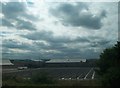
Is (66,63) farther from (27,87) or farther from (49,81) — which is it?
(27,87)

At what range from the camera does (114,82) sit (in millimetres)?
20156

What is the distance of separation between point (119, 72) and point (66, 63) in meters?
75.6

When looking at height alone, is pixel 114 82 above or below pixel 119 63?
below

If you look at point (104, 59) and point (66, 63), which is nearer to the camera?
point (104, 59)

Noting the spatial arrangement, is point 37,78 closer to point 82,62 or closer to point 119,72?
point 119,72

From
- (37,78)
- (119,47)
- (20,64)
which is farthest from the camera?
(20,64)

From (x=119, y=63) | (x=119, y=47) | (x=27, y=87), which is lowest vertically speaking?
(x=27, y=87)

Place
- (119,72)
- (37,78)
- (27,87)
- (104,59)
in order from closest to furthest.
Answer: (119,72) < (27,87) < (104,59) < (37,78)

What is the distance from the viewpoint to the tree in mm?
20078

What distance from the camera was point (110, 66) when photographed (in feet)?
76.8

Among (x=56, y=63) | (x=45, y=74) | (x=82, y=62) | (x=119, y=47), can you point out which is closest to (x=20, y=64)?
(x=56, y=63)

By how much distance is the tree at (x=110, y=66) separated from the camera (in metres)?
20.1

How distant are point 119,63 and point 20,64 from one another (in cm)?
6900

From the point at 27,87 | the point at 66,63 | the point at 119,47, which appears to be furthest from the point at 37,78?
the point at 66,63
